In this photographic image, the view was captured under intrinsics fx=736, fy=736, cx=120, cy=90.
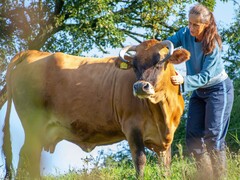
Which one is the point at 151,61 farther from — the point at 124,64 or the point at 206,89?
the point at 206,89

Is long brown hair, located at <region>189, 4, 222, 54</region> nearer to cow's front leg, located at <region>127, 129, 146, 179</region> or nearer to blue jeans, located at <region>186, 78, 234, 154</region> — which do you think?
blue jeans, located at <region>186, 78, 234, 154</region>

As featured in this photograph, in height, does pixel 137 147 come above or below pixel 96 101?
below

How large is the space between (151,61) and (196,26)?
4.35ft

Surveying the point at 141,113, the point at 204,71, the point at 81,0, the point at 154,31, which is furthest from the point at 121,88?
the point at 154,31

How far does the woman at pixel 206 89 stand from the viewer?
338 inches

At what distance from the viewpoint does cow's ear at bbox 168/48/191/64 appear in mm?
9453

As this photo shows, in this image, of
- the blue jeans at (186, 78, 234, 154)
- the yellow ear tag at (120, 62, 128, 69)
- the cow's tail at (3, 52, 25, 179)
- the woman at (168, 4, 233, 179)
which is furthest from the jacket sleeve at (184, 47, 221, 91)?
the cow's tail at (3, 52, 25, 179)

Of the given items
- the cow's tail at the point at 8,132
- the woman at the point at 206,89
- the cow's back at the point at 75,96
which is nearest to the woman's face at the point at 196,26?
the woman at the point at 206,89

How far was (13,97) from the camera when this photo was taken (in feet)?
41.2

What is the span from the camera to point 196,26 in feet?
28.5

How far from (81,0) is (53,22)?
2559 mm

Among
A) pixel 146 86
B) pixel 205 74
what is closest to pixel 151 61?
pixel 146 86

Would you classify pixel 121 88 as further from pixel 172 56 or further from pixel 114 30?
pixel 114 30

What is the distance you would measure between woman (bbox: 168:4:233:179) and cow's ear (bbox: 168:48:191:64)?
18.3 inches
